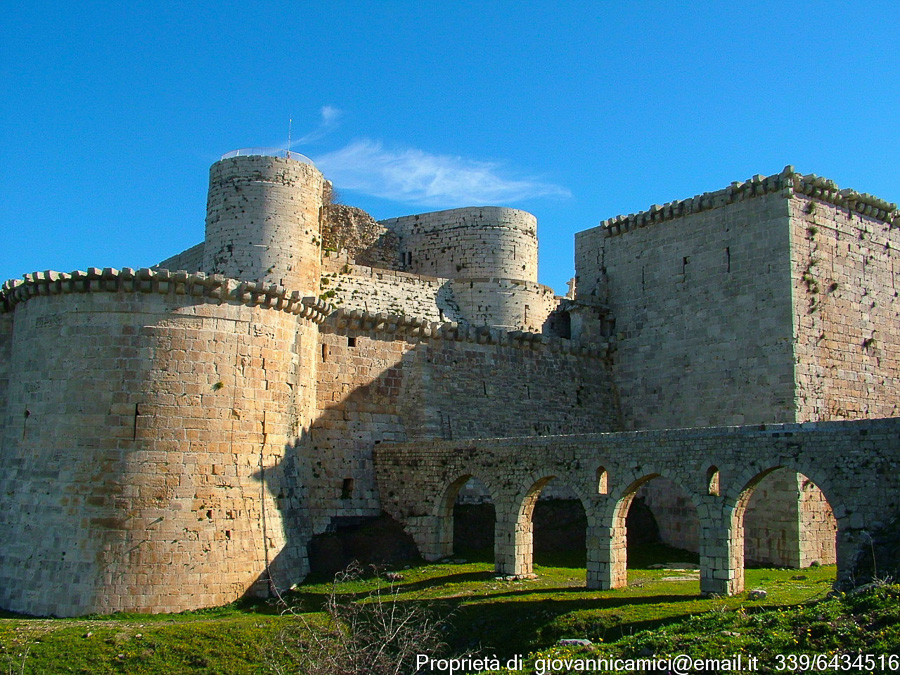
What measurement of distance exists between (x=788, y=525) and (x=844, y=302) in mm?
7201

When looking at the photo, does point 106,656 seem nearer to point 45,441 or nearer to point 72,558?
point 72,558

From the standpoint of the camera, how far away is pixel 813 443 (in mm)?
17000

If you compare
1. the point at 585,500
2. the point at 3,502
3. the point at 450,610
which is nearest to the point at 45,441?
the point at 3,502

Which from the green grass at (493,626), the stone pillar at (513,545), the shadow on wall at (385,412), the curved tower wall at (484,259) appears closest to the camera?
the green grass at (493,626)

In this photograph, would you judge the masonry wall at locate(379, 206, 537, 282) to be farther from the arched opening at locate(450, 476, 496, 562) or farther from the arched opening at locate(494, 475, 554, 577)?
the arched opening at locate(494, 475, 554, 577)

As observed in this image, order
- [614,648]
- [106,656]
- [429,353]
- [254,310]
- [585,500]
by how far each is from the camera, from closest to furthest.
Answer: [614,648]
[106,656]
[585,500]
[254,310]
[429,353]

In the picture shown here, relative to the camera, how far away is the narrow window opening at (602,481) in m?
20.2

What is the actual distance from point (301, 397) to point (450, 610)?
7915 mm

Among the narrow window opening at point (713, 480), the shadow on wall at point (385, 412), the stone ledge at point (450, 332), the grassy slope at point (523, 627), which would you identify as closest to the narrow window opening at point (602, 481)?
the grassy slope at point (523, 627)

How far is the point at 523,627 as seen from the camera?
1677 centimetres

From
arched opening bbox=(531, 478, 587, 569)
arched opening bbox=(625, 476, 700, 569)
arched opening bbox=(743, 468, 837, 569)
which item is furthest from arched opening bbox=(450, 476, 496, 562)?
arched opening bbox=(743, 468, 837, 569)

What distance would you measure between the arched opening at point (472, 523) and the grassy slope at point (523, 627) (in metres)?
4.49

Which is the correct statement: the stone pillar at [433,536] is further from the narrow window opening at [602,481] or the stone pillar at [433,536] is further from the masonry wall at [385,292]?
the masonry wall at [385,292]

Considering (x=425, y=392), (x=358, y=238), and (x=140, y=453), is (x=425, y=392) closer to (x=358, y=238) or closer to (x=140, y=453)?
(x=140, y=453)
